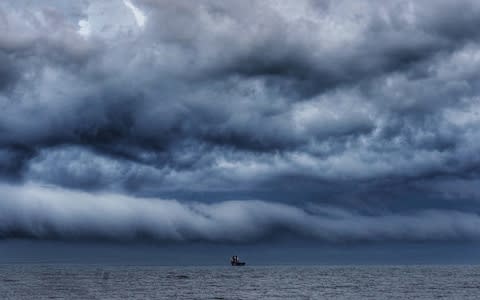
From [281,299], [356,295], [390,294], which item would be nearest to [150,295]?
[281,299]

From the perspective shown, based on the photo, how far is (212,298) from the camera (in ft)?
385

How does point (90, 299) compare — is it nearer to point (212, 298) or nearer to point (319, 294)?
point (212, 298)

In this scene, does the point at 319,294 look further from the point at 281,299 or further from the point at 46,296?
the point at 46,296

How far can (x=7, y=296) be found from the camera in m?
121

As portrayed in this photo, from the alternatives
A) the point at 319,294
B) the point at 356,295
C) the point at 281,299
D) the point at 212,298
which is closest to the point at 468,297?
the point at 356,295

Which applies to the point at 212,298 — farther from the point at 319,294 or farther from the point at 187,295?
the point at 319,294

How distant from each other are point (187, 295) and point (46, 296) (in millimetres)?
28311

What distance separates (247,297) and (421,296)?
3530cm

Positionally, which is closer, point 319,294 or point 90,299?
point 90,299

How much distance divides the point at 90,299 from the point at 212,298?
76.8 ft

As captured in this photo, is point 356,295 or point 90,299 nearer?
point 90,299

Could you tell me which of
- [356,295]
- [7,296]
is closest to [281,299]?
[356,295]

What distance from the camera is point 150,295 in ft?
412

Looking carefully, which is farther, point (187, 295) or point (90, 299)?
point (187, 295)
